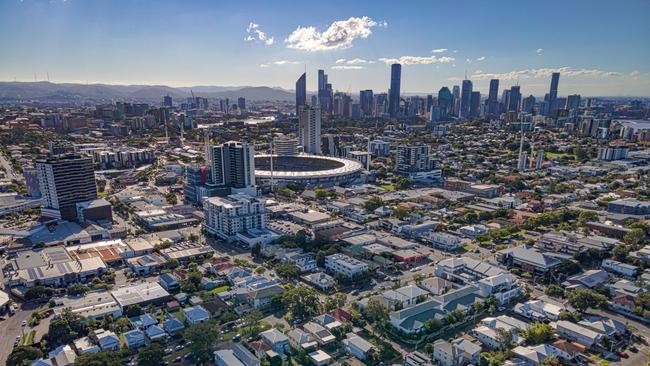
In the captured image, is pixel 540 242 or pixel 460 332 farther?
pixel 540 242

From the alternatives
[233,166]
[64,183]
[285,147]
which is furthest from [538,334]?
[285,147]

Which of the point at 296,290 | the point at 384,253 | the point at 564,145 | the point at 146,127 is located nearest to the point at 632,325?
the point at 384,253

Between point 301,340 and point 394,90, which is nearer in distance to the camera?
point 301,340

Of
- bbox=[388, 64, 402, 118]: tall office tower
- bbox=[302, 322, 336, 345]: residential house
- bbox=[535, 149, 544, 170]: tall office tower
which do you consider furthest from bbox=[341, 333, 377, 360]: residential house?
bbox=[388, 64, 402, 118]: tall office tower

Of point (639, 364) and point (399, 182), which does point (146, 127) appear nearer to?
point (399, 182)

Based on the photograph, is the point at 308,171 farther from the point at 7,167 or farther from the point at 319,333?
the point at 7,167

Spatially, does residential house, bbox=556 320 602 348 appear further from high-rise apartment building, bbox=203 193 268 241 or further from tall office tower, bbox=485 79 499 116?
tall office tower, bbox=485 79 499 116
